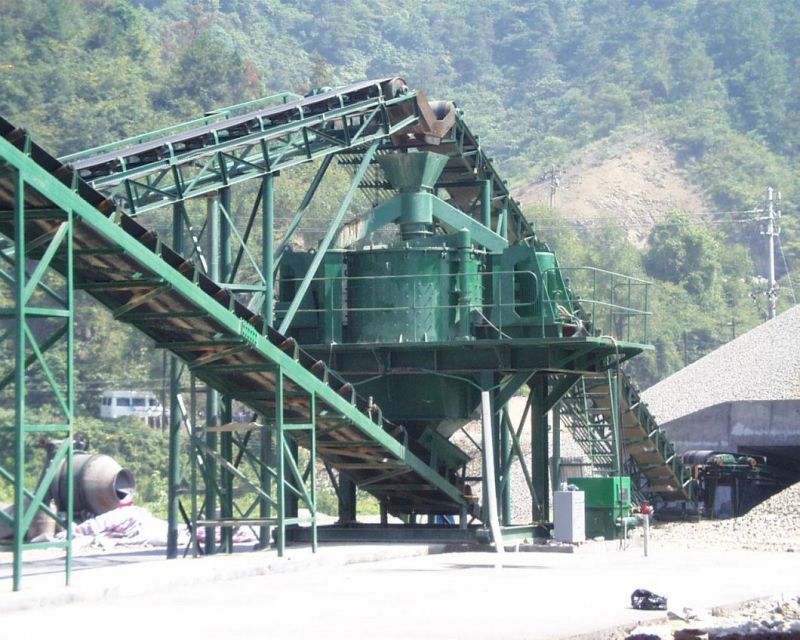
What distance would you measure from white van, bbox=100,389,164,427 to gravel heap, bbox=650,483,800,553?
155ft

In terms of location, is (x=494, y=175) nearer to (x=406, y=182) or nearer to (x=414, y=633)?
(x=406, y=182)

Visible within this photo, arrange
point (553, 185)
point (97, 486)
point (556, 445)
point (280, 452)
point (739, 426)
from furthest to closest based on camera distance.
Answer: point (553, 185)
point (739, 426)
point (97, 486)
point (556, 445)
point (280, 452)

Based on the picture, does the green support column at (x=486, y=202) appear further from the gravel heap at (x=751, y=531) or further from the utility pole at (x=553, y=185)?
the utility pole at (x=553, y=185)

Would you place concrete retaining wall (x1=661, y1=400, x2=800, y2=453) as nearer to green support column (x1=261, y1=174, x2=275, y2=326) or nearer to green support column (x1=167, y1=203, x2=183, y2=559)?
green support column (x1=261, y1=174, x2=275, y2=326)

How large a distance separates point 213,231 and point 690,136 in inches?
5456

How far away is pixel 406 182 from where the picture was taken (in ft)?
91.8

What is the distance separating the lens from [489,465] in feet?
84.7

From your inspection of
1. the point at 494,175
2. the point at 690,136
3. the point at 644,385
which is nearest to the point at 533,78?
the point at 690,136

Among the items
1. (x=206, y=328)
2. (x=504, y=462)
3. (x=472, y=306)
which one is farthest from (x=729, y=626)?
(x=504, y=462)

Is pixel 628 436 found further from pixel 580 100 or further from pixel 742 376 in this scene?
pixel 580 100

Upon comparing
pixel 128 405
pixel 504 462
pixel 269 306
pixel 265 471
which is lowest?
pixel 265 471

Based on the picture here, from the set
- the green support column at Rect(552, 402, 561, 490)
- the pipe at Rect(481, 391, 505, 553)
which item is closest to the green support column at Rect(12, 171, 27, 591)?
the pipe at Rect(481, 391, 505, 553)

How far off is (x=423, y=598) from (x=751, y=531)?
14438 millimetres

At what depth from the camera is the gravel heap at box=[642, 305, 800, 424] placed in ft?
152
